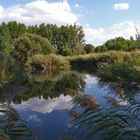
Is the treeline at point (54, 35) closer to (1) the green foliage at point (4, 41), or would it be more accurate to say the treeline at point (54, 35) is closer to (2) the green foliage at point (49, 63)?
(1) the green foliage at point (4, 41)

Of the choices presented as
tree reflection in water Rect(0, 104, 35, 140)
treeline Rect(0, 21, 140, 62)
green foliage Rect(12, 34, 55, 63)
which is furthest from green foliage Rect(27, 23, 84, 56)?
tree reflection in water Rect(0, 104, 35, 140)

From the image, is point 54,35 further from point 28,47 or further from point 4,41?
point 28,47

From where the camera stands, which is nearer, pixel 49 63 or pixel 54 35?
pixel 49 63

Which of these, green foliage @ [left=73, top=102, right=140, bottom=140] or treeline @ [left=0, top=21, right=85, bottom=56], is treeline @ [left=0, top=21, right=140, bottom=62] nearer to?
treeline @ [left=0, top=21, right=85, bottom=56]

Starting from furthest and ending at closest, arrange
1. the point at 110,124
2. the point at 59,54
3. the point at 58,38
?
1. the point at 58,38
2. the point at 59,54
3. the point at 110,124

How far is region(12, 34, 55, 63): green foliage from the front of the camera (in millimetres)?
42781

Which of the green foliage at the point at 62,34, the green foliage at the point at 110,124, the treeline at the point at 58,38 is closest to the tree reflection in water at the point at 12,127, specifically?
the green foliage at the point at 110,124

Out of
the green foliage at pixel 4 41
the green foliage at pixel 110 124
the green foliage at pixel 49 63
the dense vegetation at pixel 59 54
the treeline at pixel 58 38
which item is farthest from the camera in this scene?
the treeline at pixel 58 38

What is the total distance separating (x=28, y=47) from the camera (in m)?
43.5

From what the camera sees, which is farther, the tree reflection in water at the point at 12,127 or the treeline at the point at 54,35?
the treeline at the point at 54,35

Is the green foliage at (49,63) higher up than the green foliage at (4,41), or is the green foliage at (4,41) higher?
the green foliage at (4,41)

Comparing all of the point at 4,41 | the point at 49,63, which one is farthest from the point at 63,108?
the point at 4,41

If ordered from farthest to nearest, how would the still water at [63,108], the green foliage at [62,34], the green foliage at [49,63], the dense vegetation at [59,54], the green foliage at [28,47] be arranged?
the green foliage at [62,34] < the green foliage at [28,47] < the green foliage at [49,63] < the dense vegetation at [59,54] < the still water at [63,108]

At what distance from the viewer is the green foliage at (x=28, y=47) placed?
4278 centimetres
